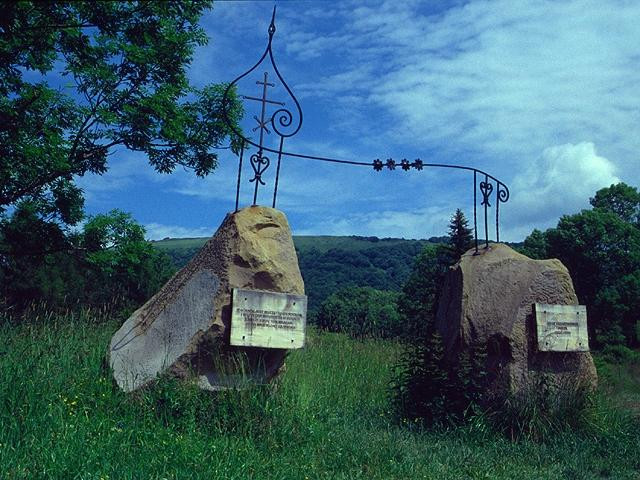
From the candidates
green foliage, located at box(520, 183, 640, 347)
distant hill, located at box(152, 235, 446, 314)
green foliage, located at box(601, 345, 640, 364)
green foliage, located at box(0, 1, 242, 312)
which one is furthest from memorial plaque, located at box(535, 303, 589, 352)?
distant hill, located at box(152, 235, 446, 314)

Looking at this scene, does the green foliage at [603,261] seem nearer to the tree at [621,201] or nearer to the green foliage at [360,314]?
the tree at [621,201]

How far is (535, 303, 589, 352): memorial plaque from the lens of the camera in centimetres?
870

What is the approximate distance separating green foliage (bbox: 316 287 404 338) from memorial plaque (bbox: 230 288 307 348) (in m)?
5.40

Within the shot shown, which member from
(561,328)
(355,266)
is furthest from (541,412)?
(355,266)

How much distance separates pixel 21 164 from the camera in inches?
587

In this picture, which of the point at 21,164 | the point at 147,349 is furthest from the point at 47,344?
the point at 21,164

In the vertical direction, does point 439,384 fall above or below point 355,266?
below

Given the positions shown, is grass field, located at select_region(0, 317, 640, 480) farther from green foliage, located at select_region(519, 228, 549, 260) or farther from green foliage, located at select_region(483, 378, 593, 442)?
green foliage, located at select_region(519, 228, 549, 260)

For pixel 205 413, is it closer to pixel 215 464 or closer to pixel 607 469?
pixel 215 464

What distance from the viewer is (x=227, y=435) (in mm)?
6637

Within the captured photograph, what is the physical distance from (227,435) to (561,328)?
15.2ft

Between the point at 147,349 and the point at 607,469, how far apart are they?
5105mm

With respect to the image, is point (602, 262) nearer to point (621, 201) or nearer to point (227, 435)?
point (621, 201)

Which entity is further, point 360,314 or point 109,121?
point 360,314
